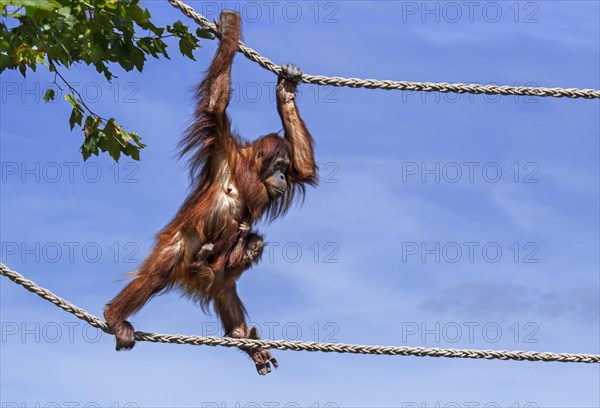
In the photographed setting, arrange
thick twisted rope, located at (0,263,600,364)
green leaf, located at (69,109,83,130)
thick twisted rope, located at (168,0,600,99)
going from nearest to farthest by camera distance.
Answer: thick twisted rope, located at (0,263,600,364) → thick twisted rope, located at (168,0,600,99) → green leaf, located at (69,109,83,130)

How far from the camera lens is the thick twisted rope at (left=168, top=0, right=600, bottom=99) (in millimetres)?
6375

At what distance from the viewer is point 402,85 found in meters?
6.40

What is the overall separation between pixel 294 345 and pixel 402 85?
1.64m

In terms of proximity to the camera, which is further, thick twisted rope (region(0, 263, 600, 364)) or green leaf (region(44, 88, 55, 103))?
green leaf (region(44, 88, 55, 103))

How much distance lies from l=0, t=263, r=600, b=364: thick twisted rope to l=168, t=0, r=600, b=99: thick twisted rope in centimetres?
151

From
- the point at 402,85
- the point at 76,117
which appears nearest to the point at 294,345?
the point at 402,85

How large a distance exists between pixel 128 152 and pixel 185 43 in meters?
1.02

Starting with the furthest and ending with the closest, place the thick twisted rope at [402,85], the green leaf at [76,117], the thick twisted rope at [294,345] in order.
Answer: the green leaf at [76,117]
the thick twisted rope at [402,85]
the thick twisted rope at [294,345]

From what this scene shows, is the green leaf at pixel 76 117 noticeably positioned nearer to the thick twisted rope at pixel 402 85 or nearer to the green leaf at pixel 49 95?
the green leaf at pixel 49 95

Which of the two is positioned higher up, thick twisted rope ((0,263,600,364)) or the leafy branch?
the leafy branch

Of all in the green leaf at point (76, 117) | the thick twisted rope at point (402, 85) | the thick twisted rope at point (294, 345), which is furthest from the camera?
the green leaf at point (76, 117)

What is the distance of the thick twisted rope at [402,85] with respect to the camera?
6375mm

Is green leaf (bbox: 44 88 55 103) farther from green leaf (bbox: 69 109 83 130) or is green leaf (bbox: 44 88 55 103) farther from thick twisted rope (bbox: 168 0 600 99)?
thick twisted rope (bbox: 168 0 600 99)

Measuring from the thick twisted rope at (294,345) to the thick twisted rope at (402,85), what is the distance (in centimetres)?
151
